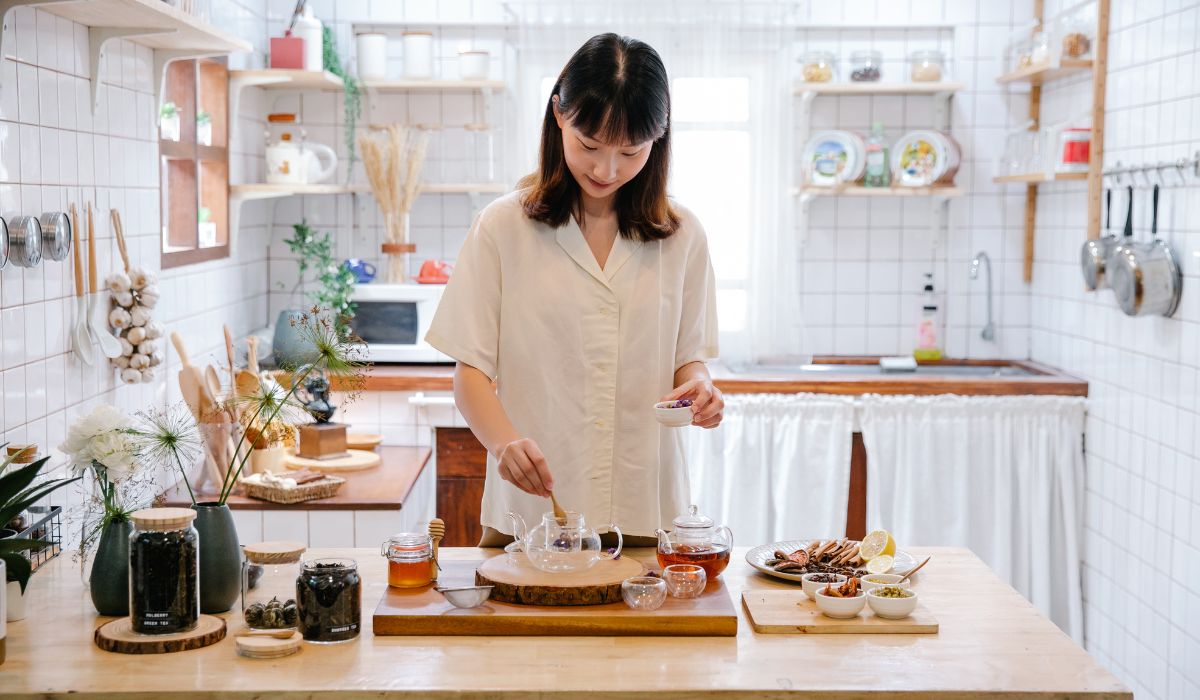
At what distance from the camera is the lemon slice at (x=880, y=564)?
2.08 metres

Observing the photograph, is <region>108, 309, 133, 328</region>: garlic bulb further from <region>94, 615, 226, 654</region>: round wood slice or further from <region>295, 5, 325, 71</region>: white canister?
<region>295, 5, 325, 71</region>: white canister

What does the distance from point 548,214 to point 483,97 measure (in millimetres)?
2550

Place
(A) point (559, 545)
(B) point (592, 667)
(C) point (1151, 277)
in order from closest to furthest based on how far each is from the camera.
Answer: (B) point (592, 667) < (A) point (559, 545) < (C) point (1151, 277)

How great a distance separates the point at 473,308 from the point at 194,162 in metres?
1.92

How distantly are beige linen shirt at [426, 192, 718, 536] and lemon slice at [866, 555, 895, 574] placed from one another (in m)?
0.40

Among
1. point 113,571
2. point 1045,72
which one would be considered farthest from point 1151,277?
point 113,571

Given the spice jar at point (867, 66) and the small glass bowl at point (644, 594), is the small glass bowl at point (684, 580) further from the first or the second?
the spice jar at point (867, 66)

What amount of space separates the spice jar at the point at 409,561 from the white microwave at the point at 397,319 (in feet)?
7.57

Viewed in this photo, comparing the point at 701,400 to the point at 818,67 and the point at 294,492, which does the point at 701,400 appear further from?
the point at 818,67

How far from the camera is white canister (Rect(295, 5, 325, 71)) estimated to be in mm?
4152

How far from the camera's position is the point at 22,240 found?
8.00ft

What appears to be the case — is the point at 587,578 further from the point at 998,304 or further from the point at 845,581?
the point at 998,304

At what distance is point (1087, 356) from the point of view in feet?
13.5

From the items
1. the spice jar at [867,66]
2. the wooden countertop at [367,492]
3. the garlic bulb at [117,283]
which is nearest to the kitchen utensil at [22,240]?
the garlic bulb at [117,283]
